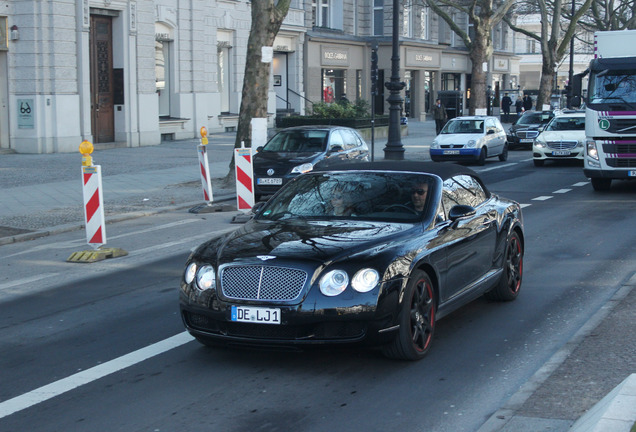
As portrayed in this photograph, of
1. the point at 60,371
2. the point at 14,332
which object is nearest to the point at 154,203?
the point at 14,332

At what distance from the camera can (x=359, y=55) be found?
5238cm

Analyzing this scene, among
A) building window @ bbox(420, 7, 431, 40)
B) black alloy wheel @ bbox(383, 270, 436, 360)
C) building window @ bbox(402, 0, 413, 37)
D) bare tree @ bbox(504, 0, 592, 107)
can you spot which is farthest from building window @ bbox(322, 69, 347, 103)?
black alloy wheel @ bbox(383, 270, 436, 360)

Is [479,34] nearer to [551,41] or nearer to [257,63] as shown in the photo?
[551,41]

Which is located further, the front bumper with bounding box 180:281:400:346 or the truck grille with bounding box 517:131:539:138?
the truck grille with bounding box 517:131:539:138

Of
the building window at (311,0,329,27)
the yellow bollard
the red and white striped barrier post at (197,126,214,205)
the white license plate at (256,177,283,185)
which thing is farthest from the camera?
the building window at (311,0,329,27)

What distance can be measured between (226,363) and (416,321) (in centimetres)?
142

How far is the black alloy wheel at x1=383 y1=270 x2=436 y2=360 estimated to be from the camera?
6418 millimetres

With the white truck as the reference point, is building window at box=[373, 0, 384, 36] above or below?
above

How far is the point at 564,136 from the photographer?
26.1m

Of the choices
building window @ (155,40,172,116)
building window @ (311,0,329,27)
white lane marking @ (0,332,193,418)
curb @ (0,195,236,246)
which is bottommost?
white lane marking @ (0,332,193,418)

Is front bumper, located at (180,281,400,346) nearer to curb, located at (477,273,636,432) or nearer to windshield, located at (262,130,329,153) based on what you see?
curb, located at (477,273,636,432)

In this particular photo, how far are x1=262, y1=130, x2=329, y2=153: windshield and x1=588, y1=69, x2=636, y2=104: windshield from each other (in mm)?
5454

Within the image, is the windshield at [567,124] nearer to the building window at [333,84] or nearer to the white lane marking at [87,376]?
the white lane marking at [87,376]

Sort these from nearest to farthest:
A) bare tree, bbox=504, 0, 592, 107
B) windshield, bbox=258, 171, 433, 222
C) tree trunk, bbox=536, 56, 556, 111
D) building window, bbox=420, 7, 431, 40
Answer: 1. windshield, bbox=258, 171, 433, 222
2. bare tree, bbox=504, 0, 592, 107
3. tree trunk, bbox=536, 56, 556, 111
4. building window, bbox=420, 7, 431, 40
